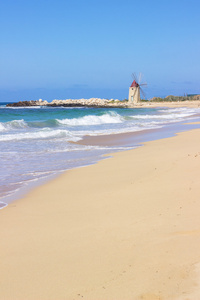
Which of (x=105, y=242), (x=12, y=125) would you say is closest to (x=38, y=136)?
(x=12, y=125)

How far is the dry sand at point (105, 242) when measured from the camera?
8.36 ft

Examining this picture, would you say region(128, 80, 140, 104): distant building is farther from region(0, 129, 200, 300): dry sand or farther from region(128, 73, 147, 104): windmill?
region(0, 129, 200, 300): dry sand

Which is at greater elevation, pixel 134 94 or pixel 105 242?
pixel 134 94

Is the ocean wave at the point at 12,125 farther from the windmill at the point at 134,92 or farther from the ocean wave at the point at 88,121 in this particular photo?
the windmill at the point at 134,92

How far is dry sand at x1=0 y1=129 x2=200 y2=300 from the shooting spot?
255cm

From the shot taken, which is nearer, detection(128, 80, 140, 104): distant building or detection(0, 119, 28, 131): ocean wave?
detection(0, 119, 28, 131): ocean wave

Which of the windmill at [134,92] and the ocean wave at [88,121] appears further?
the windmill at [134,92]

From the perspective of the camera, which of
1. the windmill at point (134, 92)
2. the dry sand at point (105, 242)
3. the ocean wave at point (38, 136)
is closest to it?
the dry sand at point (105, 242)

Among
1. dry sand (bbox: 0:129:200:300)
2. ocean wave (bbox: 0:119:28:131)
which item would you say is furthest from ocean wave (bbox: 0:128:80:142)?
dry sand (bbox: 0:129:200:300)

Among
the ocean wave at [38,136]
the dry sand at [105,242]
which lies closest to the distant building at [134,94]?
the ocean wave at [38,136]

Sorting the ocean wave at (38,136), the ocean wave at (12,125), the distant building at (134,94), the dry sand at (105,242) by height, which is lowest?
the dry sand at (105,242)

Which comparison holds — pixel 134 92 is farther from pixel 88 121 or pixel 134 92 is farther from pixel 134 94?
pixel 88 121

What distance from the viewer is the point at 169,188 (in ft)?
16.9

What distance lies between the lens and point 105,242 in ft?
10.9
